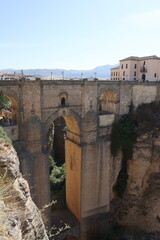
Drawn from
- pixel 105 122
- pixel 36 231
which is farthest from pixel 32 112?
pixel 36 231

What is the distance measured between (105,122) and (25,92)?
758 cm

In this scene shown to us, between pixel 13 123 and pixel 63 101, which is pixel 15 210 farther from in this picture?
pixel 63 101

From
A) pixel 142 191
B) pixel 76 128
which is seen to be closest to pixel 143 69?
pixel 142 191

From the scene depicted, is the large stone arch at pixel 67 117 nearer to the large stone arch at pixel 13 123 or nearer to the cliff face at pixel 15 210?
the large stone arch at pixel 13 123

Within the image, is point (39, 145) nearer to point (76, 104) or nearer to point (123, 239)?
point (76, 104)

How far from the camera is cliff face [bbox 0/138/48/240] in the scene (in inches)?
173

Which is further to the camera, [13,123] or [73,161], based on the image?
[73,161]

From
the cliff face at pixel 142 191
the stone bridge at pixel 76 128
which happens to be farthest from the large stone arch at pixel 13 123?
the cliff face at pixel 142 191

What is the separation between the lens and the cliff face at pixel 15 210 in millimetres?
4406

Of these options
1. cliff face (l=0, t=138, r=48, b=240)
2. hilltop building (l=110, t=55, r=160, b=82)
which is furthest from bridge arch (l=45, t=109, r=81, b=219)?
hilltop building (l=110, t=55, r=160, b=82)

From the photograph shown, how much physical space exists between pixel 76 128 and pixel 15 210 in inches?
431

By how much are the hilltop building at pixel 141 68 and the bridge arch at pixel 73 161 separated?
16.2 metres

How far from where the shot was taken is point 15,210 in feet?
19.2

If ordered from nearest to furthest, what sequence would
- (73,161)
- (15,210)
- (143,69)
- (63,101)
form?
(15,210)
(63,101)
(73,161)
(143,69)
